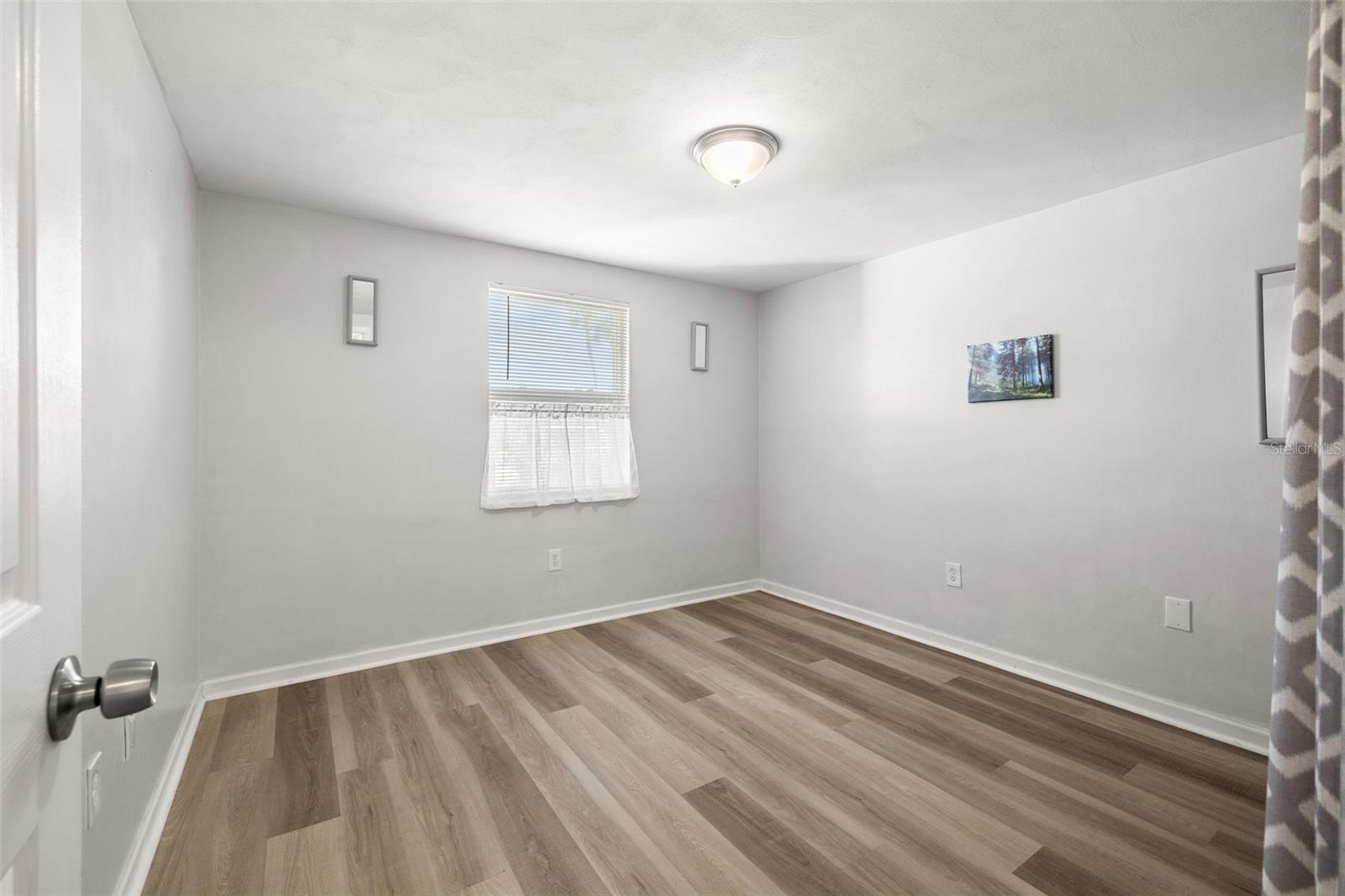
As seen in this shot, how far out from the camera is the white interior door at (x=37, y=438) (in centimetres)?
47

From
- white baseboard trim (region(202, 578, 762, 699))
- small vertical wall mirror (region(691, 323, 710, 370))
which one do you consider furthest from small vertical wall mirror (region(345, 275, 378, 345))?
small vertical wall mirror (region(691, 323, 710, 370))

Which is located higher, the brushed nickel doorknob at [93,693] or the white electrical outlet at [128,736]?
the brushed nickel doorknob at [93,693]

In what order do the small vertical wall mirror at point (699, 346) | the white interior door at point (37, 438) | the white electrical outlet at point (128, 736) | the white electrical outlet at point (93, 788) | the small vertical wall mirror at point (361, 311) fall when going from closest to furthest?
the white interior door at point (37, 438), the white electrical outlet at point (93, 788), the white electrical outlet at point (128, 736), the small vertical wall mirror at point (361, 311), the small vertical wall mirror at point (699, 346)

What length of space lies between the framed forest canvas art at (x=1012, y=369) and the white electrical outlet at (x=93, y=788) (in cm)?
364

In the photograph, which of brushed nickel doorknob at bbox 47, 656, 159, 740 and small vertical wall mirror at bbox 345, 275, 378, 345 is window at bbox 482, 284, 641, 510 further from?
brushed nickel doorknob at bbox 47, 656, 159, 740

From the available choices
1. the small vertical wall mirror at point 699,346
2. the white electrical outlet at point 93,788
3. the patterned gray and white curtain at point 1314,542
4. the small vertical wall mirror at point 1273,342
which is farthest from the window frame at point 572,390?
the patterned gray and white curtain at point 1314,542

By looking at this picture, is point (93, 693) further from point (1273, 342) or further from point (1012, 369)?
point (1012, 369)

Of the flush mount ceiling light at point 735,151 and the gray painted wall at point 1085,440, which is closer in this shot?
the flush mount ceiling light at point 735,151

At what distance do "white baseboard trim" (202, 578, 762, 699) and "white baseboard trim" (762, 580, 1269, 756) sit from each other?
3.88ft

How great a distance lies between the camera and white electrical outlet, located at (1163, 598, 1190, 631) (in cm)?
254

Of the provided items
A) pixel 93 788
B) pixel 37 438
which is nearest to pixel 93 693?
pixel 37 438

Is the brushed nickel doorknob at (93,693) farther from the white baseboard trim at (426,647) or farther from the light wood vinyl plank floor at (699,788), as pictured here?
the white baseboard trim at (426,647)

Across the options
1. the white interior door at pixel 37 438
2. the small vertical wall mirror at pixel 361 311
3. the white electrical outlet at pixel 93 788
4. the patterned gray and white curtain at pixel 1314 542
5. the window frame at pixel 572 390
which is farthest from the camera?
the window frame at pixel 572 390

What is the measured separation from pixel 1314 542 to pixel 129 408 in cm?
275
